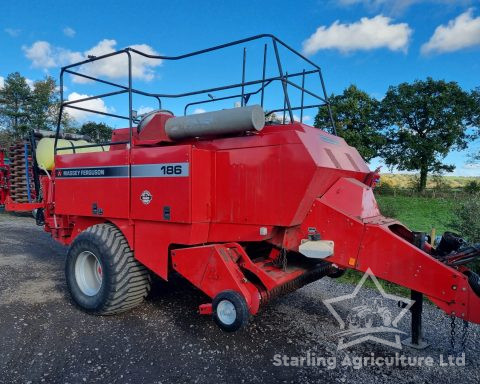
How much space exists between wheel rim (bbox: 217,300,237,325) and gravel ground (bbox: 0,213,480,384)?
0.41 m

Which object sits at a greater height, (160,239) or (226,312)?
(160,239)

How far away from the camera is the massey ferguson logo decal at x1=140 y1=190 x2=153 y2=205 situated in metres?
4.20

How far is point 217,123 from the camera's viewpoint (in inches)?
153

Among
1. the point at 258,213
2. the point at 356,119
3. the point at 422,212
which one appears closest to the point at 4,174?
the point at 258,213

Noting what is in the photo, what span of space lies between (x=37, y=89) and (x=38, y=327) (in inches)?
1202

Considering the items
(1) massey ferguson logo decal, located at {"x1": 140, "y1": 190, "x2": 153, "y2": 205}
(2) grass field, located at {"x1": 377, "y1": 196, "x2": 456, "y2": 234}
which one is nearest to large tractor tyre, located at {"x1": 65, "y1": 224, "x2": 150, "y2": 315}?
(1) massey ferguson logo decal, located at {"x1": 140, "y1": 190, "x2": 153, "y2": 205}

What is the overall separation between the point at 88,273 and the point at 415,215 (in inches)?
668

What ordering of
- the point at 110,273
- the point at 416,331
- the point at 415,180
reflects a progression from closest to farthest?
the point at 416,331 < the point at 110,273 < the point at 415,180

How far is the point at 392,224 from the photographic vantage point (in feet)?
12.9

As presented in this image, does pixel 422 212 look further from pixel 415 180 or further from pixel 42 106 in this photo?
pixel 42 106

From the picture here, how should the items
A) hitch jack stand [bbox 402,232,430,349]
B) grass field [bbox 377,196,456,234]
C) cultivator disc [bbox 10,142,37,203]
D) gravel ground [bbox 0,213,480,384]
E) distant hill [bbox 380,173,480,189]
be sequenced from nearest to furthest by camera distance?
gravel ground [bbox 0,213,480,384] → hitch jack stand [bbox 402,232,430,349] → cultivator disc [bbox 10,142,37,203] → grass field [bbox 377,196,456,234] → distant hill [bbox 380,173,480,189]

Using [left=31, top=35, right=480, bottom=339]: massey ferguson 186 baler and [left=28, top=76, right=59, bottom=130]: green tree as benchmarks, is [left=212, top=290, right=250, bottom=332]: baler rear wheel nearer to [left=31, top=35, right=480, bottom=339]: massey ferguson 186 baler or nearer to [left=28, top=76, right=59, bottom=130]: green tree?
[left=31, top=35, right=480, bottom=339]: massey ferguson 186 baler

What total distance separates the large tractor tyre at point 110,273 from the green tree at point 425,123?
31.9m

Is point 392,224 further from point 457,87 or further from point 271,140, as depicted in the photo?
point 457,87
